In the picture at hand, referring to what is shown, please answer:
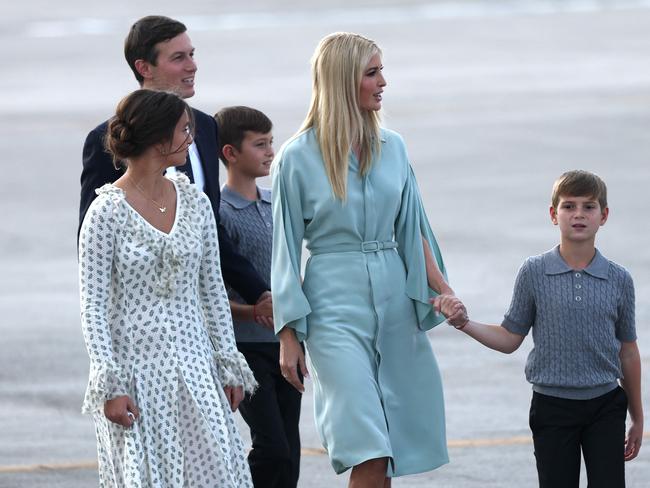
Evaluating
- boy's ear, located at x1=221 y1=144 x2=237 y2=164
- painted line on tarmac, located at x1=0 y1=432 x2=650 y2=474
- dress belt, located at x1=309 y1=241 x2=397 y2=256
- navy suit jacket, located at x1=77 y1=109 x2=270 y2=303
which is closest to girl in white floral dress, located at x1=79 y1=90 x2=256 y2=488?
dress belt, located at x1=309 y1=241 x2=397 y2=256

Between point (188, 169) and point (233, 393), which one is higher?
point (188, 169)

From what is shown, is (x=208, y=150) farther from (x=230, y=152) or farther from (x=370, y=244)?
(x=370, y=244)

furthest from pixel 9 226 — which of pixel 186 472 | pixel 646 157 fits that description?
pixel 186 472

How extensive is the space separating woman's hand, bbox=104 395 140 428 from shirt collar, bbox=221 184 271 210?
1.52 m

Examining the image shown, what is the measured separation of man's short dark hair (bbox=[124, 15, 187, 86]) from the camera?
641 centimetres

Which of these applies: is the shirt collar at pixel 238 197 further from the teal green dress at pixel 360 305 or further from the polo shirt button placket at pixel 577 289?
the polo shirt button placket at pixel 577 289

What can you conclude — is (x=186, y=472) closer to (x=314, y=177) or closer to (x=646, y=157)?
(x=314, y=177)

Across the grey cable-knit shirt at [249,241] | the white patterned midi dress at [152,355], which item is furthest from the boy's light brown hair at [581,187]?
the white patterned midi dress at [152,355]

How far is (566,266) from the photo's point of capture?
239 inches

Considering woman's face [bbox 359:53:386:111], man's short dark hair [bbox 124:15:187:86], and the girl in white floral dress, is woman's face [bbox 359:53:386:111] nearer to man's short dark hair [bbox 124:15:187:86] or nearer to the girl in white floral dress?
the girl in white floral dress

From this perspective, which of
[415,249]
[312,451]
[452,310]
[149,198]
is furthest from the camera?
[312,451]

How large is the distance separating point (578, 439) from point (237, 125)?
1.92 m

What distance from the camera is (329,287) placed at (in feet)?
19.7

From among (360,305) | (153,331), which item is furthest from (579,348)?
(153,331)
